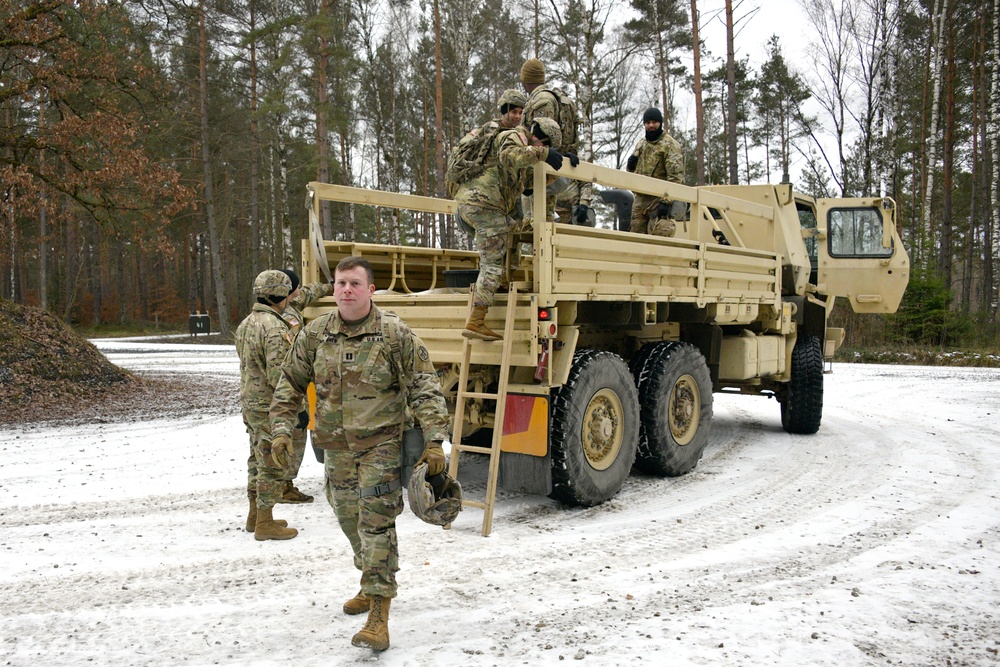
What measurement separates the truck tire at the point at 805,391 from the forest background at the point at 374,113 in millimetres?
10096

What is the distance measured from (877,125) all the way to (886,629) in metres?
22.7

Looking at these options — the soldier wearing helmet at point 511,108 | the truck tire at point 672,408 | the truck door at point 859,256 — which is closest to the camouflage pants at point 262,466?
the soldier wearing helmet at point 511,108

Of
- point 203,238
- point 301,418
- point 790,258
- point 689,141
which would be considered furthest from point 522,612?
point 203,238

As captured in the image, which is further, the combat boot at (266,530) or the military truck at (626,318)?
the military truck at (626,318)

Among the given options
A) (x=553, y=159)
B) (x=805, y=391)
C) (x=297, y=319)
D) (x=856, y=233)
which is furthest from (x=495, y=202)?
(x=856, y=233)

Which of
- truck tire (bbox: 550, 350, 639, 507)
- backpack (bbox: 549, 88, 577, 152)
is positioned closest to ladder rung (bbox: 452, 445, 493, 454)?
truck tire (bbox: 550, 350, 639, 507)

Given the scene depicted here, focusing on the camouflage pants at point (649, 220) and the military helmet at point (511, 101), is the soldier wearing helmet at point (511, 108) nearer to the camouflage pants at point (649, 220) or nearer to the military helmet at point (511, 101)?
the military helmet at point (511, 101)

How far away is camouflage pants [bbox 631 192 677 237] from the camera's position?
23.2ft

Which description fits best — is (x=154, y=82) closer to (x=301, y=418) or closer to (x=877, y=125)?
(x=301, y=418)

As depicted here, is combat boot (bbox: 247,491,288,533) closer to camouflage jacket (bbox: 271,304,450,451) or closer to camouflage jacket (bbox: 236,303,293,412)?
camouflage jacket (bbox: 236,303,293,412)

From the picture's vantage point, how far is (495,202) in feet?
17.5

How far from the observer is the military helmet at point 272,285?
204 inches

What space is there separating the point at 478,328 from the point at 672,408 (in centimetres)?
226

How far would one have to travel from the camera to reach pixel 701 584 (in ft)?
13.4
